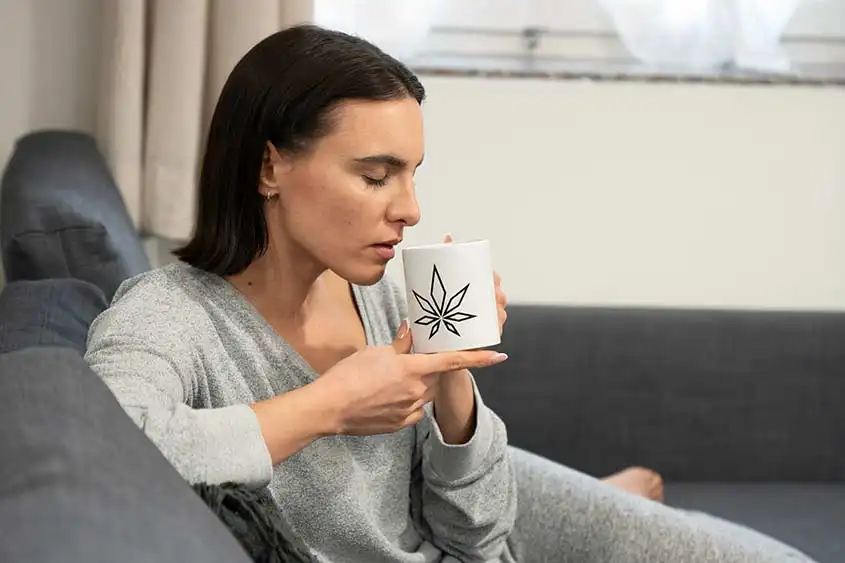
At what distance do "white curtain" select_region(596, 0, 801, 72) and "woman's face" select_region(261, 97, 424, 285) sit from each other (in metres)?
1.18

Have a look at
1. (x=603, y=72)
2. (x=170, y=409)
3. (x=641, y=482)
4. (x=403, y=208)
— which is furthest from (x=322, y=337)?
(x=603, y=72)

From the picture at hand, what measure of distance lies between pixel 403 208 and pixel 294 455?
27 cm

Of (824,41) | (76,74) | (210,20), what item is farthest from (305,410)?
(824,41)

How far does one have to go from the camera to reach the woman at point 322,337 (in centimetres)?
109

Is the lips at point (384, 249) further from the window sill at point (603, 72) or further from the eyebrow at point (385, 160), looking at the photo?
the window sill at point (603, 72)

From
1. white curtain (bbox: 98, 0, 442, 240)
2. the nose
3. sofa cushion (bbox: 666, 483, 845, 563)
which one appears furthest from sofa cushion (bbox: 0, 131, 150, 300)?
sofa cushion (bbox: 666, 483, 845, 563)

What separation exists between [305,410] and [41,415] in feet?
0.93

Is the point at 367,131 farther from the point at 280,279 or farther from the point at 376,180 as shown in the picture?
the point at 280,279

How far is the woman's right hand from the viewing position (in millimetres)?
1080

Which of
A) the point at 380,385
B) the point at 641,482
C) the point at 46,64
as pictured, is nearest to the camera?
the point at 380,385

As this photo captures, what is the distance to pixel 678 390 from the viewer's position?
7.43ft

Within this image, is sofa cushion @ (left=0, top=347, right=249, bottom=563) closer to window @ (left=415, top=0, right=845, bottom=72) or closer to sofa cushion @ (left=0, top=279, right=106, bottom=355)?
sofa cushion @ (left=0, top=279, right=106, bottom=355)

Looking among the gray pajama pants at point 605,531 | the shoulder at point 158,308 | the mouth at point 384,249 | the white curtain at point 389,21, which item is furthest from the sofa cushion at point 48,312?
the white curtain at point 389,21

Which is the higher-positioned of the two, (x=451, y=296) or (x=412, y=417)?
(x=451, y=296)
